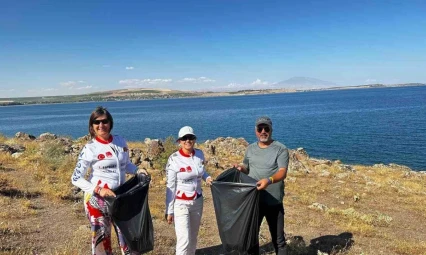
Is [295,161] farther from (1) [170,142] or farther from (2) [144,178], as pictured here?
(2) [144,178]

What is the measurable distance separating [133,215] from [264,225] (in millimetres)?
5009

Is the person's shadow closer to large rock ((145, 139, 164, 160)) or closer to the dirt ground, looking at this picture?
the dirt ground

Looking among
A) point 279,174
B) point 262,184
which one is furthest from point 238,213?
point 279,174

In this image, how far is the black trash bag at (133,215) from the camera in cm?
443

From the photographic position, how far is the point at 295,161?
65.8ft

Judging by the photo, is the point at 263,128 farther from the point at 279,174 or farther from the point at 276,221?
the point at 276,221

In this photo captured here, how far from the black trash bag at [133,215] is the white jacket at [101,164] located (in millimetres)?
187

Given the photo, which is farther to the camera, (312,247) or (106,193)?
(312,247)

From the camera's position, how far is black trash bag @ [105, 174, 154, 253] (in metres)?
4.43

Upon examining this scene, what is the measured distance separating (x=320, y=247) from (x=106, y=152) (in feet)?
17.7

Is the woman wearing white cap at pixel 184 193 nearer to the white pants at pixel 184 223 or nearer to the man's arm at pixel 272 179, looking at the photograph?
the white pants at pixel 184 223

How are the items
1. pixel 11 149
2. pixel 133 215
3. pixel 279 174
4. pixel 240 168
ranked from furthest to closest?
pixel 11 149 < pixel 240 168 < pixel 279 174 < pixel 133 215

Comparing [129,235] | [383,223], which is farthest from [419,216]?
[129,235]

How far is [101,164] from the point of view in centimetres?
429
